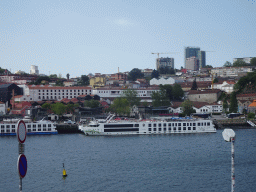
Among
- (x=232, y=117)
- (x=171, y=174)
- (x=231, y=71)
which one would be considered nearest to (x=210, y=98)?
(x=232, y=117)

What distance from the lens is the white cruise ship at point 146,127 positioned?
3309 cm

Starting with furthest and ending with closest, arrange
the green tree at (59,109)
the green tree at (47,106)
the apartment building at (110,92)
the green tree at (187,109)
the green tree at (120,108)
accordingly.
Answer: the apartment building at (110,92), the green tree at (47,106), the green tree at (187,109), the green tree at (120,108), the green tree at (59,109)

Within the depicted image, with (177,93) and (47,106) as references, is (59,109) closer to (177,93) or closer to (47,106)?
(47,106)

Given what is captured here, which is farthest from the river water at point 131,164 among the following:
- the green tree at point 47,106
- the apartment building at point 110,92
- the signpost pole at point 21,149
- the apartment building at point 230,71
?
the apartment building at point 230,71

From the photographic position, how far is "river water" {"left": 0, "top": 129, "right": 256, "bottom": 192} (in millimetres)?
15576

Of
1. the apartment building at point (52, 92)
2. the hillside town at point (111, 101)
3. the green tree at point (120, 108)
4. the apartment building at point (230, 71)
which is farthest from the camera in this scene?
the apartment building at point (230, 71)

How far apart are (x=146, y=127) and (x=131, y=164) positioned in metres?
14.0

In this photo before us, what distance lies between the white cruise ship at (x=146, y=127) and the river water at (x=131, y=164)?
2.32m

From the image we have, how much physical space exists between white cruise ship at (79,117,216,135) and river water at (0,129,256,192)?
2318 millimetres

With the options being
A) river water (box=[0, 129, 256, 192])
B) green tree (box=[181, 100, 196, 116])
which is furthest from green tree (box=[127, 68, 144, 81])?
river water (box=[0, 129, 256, 192])

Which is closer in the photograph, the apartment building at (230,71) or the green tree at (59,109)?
the green tree at (59,109)

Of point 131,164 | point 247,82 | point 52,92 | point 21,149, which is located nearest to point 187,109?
point 52,92

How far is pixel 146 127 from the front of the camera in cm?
3384

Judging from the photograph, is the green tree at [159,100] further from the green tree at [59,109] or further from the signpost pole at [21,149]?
the signpost pole at [21,149]
